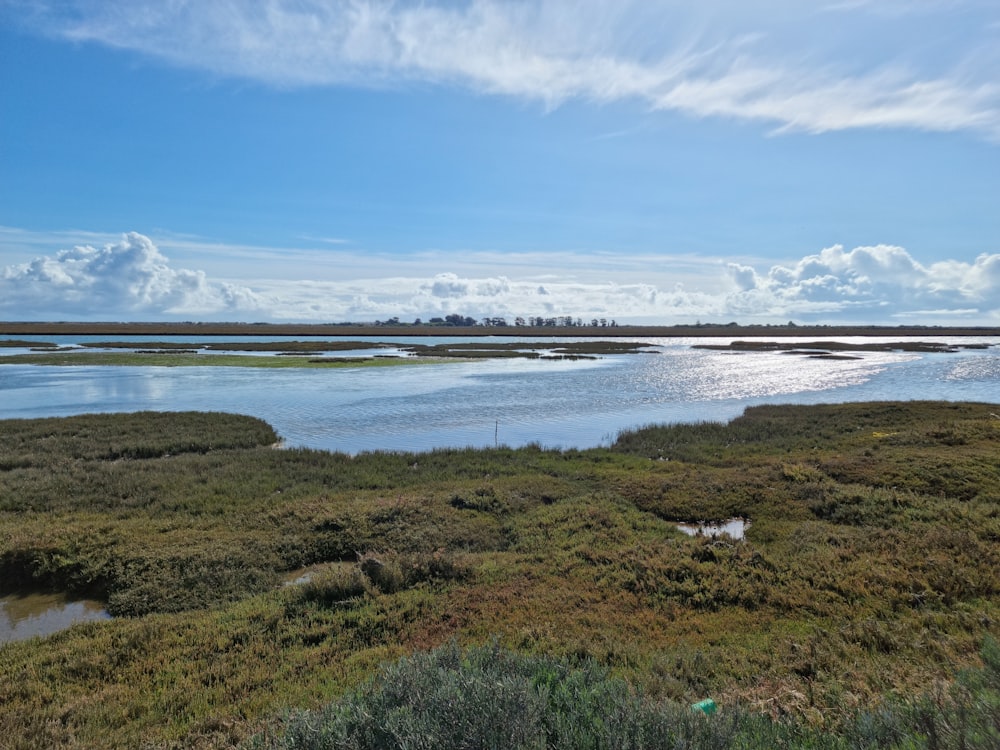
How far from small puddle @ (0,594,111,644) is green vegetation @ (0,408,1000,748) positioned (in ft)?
1.45

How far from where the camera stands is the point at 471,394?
4441cm

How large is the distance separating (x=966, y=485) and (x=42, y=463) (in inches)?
1326

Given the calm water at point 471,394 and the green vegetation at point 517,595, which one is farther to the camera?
the calm water at point 471,394

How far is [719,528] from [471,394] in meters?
30.1

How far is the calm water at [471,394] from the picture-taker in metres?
31.1

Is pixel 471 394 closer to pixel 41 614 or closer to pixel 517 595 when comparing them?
pixel 517 595

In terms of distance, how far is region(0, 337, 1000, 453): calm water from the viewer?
31.1m

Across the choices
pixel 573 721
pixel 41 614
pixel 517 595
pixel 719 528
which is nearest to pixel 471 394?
pixel 719 528

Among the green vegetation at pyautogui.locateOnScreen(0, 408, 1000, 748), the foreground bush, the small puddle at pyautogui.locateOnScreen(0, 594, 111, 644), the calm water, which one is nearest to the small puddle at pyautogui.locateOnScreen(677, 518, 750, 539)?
the green vegetation at pyautogui.locateOnScreen(0, 408, 1000, 748)

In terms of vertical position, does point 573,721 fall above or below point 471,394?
above

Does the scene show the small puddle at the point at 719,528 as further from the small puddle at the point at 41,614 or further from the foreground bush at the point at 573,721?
the small puddle at the point at 41,614

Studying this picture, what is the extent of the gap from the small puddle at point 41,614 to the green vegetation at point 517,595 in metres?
0.44

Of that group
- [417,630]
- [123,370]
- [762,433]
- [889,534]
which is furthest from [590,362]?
[417,630]

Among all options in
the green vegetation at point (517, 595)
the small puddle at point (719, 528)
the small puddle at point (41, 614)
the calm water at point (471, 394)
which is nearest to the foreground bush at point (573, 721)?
the green vegetation at point (517, 595)
